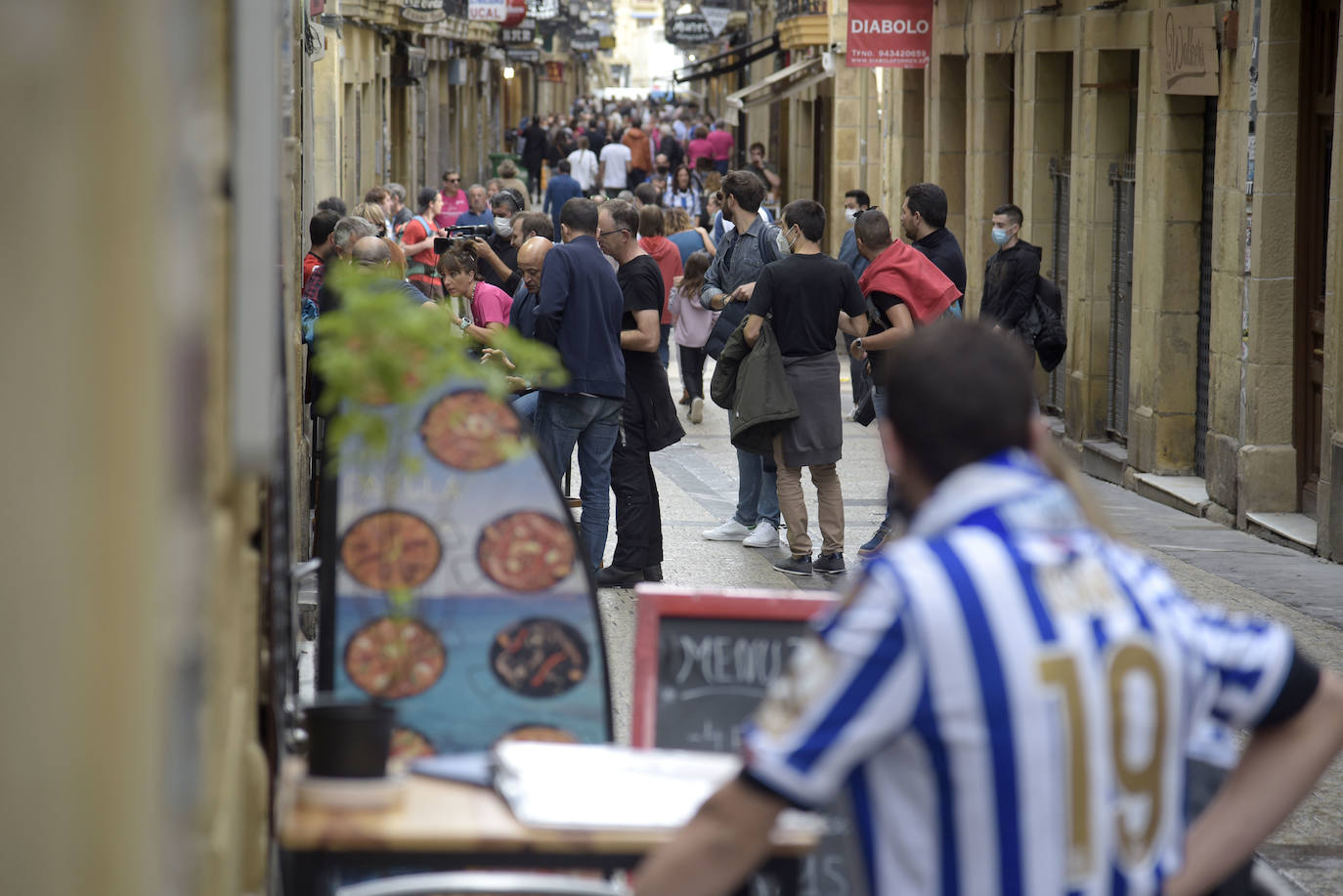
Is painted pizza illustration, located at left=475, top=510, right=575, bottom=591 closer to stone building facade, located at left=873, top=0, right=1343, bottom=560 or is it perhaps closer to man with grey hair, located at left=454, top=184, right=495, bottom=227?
stone building facade, located at left=873, top=0, right=1343, bottom=560

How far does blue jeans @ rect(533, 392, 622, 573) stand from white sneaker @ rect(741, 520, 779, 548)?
4.71ft

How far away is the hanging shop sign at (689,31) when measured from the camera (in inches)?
1772

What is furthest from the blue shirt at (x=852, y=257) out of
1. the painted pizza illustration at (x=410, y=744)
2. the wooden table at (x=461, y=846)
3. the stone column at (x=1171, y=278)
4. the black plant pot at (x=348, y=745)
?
the wooden table at (x=461, y=846)

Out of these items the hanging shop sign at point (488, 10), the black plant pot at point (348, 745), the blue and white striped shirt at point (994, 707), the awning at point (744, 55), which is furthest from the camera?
the awning at point (744, 55)

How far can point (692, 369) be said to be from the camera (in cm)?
1459

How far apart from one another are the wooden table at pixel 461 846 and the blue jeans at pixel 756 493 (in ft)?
22.5

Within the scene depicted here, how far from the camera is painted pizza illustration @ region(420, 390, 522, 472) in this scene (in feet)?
11.9

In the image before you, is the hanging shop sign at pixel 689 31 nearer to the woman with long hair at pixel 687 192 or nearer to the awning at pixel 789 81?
the awning at pixel 789 81

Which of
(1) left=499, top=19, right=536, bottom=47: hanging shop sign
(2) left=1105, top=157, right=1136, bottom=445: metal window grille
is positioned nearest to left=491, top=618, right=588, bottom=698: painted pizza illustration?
(2) left=1105, top=157, right=1136, bottom=445: metal window grille

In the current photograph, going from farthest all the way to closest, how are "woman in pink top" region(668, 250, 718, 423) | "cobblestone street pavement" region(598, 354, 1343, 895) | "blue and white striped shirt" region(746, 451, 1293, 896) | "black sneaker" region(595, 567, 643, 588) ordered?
"woman in pink top" region(668, 250, 718, 423)
"black sneaker" region(595, 567, 643, 588)
"cobblestone street pavement" region(598, 354, 1343, 895)
"blue and white striped shirt" region(746, 451, 1293, 896)

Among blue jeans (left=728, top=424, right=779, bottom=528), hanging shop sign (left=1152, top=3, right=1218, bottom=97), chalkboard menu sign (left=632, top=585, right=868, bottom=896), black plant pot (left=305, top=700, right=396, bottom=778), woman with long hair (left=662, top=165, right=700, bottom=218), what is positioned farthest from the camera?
woman with long hair (left=662, top=165, right=700, bottom=218)

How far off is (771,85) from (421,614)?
90.6 feet

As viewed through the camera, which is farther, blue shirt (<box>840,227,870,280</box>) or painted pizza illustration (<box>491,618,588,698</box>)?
blue shirt (<box>840,227,870,280</box>)

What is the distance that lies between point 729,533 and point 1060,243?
683cm
